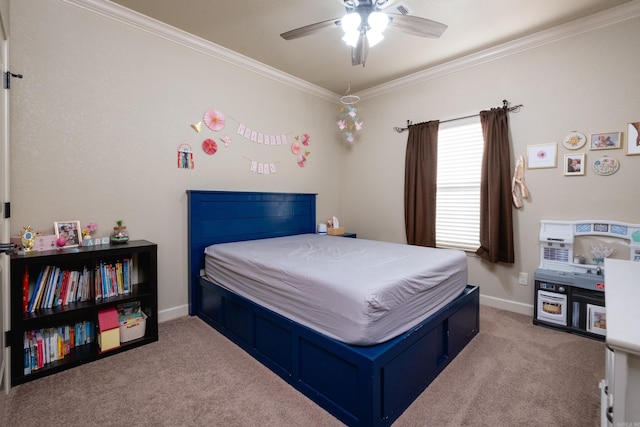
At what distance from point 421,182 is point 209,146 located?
2516mm

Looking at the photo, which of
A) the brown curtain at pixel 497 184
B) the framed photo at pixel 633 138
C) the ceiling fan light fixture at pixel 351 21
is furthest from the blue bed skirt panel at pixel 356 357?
the ceiling fan light fixture at pixel 351 21

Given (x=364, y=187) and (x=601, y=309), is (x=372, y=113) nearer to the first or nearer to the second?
(x=364, y=187)

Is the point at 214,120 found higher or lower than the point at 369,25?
lower

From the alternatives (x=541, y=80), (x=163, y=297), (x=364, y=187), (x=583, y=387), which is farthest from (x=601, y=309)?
(x=163, y=297)

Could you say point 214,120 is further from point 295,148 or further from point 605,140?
point 605,140

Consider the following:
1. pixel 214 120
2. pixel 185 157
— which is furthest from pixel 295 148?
pixel 185 157

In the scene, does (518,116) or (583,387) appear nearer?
(583,387)

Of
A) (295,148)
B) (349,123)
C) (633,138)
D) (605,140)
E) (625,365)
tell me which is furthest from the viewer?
(349,123)

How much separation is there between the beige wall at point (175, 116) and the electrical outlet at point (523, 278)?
43 millimetres

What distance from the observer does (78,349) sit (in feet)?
6.83

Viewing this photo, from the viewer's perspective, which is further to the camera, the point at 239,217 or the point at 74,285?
the point at 239,217

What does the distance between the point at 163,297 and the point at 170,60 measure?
2261 mm

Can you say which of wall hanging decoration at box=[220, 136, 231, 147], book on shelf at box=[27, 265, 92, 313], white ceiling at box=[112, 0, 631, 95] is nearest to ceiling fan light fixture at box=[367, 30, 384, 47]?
white ceiling at box=[112, 0, 631, 95]

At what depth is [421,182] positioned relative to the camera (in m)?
3.58
